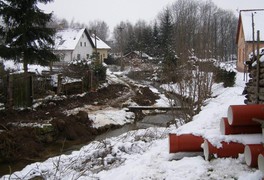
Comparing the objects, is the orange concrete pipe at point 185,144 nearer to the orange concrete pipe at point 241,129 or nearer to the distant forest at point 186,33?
the orange concrete pipe at point 241,129

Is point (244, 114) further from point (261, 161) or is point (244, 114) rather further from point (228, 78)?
point (228, 78)

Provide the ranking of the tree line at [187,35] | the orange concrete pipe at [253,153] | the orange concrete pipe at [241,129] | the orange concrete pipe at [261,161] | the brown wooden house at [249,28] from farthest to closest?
the brown wooden house at [249,28] → the tree line at [187,35] → the orange concrete pipe at [241,129] → the orange concrete pipe at [253,153] → the orange concrete pipe at [261,161]

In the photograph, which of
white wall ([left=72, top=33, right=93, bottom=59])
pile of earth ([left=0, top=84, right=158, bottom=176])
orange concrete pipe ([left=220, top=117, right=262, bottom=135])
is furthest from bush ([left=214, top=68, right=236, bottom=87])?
white wall ([left=72, top=33, right=93, bottom=59])

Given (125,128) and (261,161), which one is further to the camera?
(125,128)

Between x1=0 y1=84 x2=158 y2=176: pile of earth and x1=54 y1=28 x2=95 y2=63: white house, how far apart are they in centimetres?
2927

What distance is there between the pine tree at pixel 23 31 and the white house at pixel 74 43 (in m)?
29.1

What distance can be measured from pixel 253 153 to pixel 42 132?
31.5 feet

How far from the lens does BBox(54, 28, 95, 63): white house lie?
46.9m

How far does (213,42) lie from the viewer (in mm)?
13578

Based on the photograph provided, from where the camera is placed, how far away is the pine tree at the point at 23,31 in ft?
52.0

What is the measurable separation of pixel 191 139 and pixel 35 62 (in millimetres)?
12829

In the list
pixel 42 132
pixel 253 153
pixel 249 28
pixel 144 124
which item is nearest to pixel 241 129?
pixel 253 153

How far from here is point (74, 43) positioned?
4744 centimetres

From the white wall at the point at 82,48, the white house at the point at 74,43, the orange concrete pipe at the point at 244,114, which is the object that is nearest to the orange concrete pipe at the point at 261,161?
the orange concrete pipe at the point at 244,114
